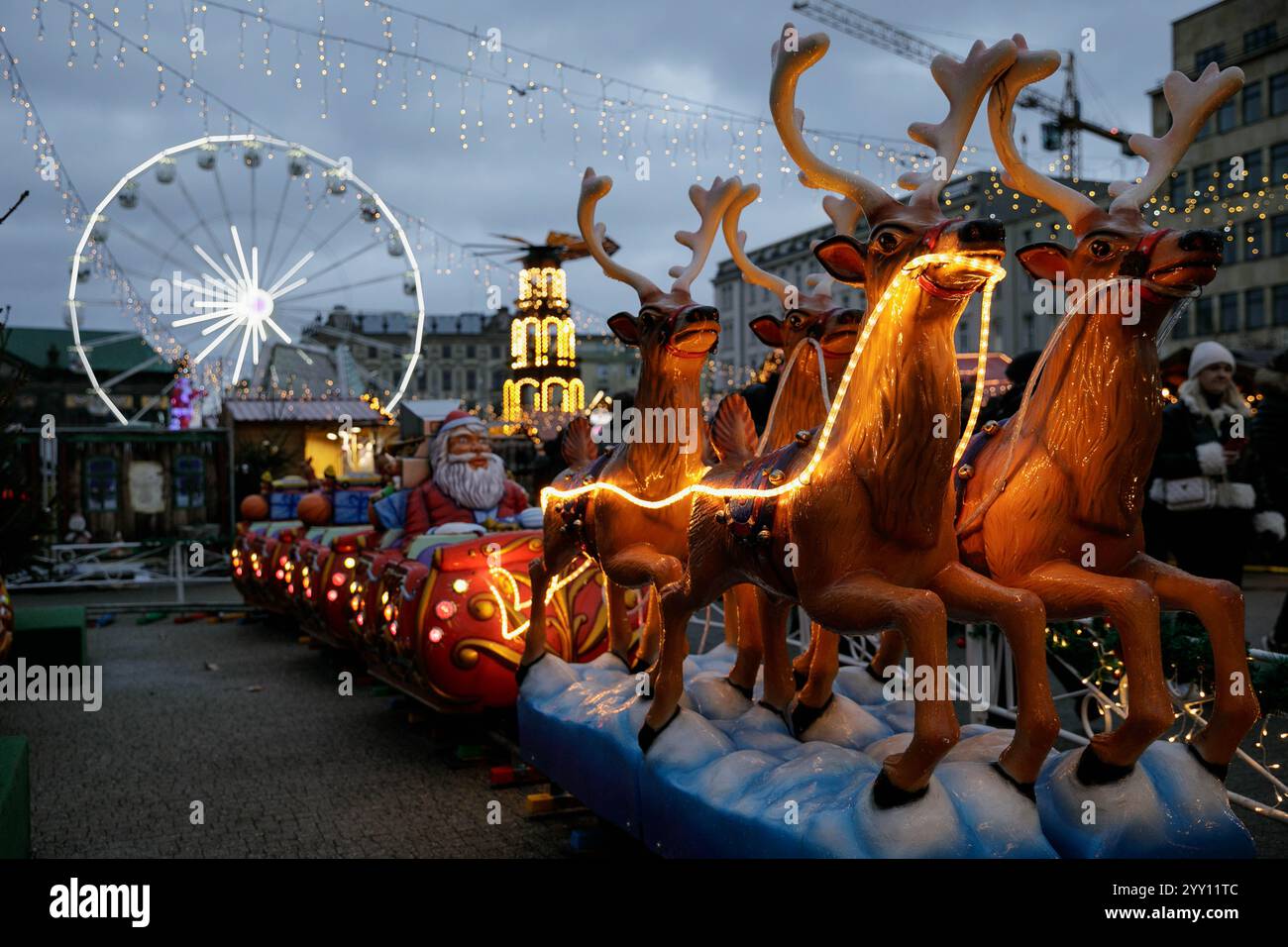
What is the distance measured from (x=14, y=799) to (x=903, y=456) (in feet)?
9.81

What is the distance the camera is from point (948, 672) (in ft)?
9.18

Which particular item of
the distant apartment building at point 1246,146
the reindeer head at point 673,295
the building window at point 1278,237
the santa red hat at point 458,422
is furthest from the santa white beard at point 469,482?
the building window at point 1278,237

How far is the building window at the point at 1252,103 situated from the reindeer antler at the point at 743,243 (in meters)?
26.2

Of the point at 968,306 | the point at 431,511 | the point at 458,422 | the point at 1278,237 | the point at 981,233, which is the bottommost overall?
the point at 431,511

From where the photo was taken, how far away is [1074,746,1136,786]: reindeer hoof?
9.48 ft

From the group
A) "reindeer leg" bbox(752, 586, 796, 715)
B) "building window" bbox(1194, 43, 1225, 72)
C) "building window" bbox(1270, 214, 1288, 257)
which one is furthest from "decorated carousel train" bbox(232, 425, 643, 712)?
"building window" bbox(1194, 43, 1225, 72)

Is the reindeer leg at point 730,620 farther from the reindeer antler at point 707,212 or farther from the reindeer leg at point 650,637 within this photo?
the reindeer antler at point 707,212

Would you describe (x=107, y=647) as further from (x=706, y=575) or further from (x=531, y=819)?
(x=706, y=575)

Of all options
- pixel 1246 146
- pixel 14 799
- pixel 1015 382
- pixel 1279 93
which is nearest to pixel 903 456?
pixel 14 799

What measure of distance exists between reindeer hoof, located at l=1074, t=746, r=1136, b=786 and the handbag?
9.96 ft

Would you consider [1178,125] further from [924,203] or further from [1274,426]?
[1274,426]

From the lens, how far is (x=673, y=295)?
449 cm

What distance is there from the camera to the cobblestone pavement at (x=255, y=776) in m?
4.80
